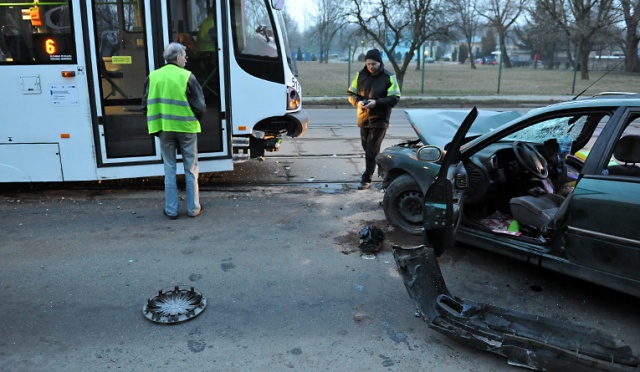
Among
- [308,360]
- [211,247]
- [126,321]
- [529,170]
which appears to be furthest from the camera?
[211,247]

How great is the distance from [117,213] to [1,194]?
80.9 inches

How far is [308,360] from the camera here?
332 centimetres

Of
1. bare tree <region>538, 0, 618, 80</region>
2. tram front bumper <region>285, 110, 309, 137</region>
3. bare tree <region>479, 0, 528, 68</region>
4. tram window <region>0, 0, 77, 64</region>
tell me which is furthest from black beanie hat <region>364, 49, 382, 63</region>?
bare tree <region>479, 0, 528, 68</region>

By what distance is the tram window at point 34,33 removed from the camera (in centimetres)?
629

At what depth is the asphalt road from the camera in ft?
11.1

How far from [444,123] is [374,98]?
1.19m

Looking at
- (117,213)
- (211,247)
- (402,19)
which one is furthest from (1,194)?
(402,19)

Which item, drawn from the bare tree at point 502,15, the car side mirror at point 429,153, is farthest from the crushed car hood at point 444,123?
the bare tree at point 502,15

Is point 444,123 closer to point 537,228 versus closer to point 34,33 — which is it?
point 537,228

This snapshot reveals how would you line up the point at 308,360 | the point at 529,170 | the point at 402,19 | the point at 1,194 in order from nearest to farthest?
the point at 308,360 < the point at 529,170 < the point at 1,194 < the point at 402,19

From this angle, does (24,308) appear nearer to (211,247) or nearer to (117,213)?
(211,247)

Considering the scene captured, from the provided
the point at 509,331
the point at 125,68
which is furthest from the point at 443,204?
the point at 125,68

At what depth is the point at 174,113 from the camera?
227 inches

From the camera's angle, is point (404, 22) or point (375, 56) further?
point (404, 22)
